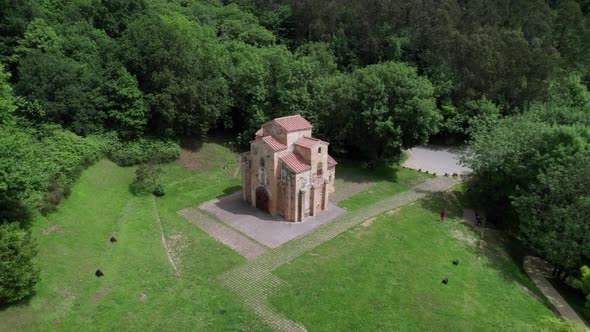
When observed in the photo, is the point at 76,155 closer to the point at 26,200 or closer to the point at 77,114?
the point at 77,114

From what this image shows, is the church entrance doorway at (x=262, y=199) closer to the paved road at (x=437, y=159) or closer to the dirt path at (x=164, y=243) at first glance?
the dirt path at (x=164, y=243)

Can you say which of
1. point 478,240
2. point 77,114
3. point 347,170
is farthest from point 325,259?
point 77,114

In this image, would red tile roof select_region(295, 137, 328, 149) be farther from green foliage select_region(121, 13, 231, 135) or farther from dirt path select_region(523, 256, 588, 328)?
dirt path select_region(523, 256, 588, 328)

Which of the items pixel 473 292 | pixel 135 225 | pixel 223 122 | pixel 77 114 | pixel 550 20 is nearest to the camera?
pixel 473 292

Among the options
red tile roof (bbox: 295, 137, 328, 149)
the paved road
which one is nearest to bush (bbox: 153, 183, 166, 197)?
red tile roof (bbox: 295, 137, 328, 149)

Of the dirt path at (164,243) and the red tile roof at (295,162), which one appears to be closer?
the dirt path at (164,243)

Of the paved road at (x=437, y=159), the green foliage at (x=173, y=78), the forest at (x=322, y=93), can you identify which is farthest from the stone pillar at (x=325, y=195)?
the green foliage at (x=173, y=78)

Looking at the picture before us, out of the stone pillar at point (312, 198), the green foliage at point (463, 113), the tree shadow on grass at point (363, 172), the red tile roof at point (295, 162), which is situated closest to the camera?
the red tile roof at point (295, 162)
